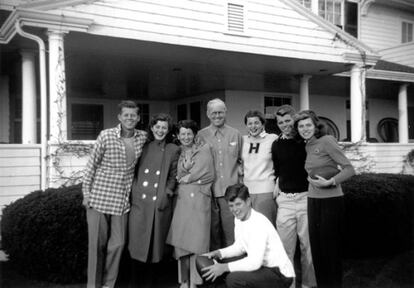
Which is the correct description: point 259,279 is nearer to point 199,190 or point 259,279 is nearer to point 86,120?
point 199,190

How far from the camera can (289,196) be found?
4.30 m


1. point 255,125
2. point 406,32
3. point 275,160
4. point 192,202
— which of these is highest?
point 406,32

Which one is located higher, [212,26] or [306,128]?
[212,26]

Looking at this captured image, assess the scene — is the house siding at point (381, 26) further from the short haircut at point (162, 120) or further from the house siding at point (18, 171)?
the short haircut at point (162, 120)

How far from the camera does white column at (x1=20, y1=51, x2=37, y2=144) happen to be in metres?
7.61

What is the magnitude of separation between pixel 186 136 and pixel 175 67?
577 cm

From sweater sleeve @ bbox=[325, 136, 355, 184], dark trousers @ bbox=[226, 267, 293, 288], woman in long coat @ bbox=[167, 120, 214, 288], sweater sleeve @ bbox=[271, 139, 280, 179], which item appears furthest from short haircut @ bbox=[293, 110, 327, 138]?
dark trousers @ bbox=[226, 267, 293, 288]

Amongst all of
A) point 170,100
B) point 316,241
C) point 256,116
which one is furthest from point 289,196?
point 170,100

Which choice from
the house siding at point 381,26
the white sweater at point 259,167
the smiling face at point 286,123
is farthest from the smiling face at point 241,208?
the house siding at point 381,26

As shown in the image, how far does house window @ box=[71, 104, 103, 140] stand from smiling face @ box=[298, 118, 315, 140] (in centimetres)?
1065

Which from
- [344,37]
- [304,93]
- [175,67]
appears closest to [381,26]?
[304,93]

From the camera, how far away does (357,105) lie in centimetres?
974

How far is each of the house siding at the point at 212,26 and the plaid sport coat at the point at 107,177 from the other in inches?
128

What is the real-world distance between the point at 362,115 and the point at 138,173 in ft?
22.5
